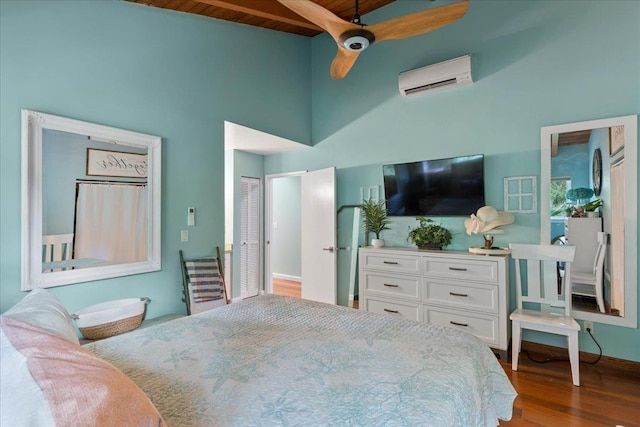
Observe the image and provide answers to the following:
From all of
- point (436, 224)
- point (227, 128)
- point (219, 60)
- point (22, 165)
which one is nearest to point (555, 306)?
point (436, 224)

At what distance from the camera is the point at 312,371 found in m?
1.20

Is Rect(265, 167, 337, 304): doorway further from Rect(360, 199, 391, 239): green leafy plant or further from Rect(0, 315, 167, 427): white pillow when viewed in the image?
Rect(0, 315, 167, 427): white pillow

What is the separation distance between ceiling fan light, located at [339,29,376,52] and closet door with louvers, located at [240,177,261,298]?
3.24 meters

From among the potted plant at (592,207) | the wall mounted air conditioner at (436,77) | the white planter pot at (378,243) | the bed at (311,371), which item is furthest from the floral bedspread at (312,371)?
the wall mounted air conditioner at (436,77)

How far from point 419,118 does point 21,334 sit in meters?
3.91

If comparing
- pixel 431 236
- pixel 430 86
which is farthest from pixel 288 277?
pixel 430 86

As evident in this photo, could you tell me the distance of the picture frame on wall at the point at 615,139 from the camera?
2.77 metres

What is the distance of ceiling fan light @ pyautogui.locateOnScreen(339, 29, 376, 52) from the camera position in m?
2.14

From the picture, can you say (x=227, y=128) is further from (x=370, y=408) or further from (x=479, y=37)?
(x=370, y=408)

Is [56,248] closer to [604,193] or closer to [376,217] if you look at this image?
[376,217]

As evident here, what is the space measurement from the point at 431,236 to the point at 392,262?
0.51 m

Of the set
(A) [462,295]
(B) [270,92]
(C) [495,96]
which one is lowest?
(A) [462,295]

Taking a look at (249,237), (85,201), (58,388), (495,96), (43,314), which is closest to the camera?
(58,388)

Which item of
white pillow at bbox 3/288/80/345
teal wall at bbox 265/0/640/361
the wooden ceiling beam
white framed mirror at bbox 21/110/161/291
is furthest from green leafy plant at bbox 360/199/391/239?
white pillow at bbox 3/288/80/345
